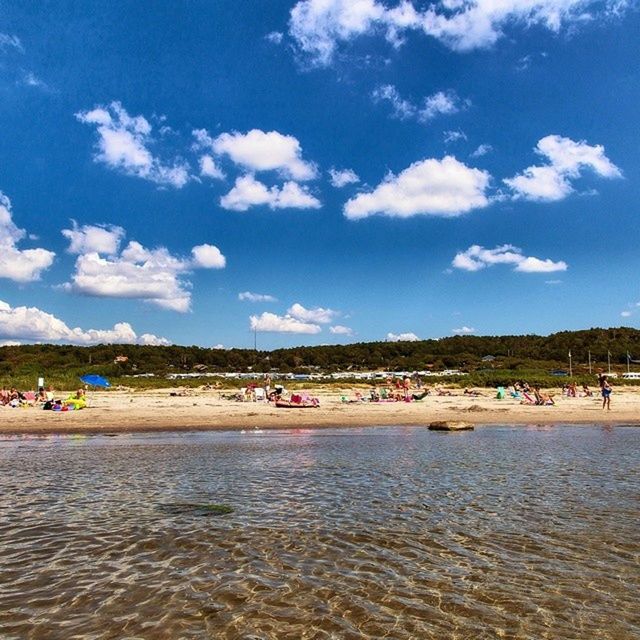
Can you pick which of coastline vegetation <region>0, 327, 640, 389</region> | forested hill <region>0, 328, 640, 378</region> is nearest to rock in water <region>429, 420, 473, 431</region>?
coastline vegetation <region>0, 327, 640, 389</region>

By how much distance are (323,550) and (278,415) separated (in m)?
28.9

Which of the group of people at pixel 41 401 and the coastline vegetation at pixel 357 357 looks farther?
the coastline vegetation at pixel 357 357

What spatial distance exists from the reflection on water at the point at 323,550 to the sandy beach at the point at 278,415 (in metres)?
15.4

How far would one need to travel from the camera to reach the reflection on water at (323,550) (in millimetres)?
6449

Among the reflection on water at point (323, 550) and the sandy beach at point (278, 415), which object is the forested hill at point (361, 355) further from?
the reflection on water at point (323, 550)

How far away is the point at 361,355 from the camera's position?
149m

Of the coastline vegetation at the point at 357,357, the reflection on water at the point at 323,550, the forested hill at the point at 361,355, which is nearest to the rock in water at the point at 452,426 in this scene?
the reflection on water at the point at 323,550

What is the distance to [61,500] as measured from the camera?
12719 mm

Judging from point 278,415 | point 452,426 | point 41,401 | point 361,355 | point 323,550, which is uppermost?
point 361,355

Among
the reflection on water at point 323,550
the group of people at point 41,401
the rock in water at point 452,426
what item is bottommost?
the rock in water at point 452,426

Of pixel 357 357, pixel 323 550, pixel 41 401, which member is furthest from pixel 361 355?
pixel 323 550

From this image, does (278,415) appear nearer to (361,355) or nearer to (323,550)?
(323,550)

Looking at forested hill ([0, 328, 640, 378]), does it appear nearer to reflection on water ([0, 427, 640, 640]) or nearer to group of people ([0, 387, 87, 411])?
group of people ([0, 387, 87, 411])

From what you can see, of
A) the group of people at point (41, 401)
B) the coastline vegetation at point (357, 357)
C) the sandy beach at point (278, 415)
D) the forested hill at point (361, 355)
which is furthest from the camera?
the forested hill at point (361, 355)
